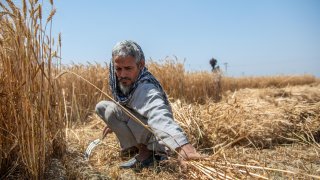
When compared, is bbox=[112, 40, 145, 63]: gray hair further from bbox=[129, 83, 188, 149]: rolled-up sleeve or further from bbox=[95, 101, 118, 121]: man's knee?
bbox=[95, 101, 118, 121]: man's knee

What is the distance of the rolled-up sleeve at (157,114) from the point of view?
195 centimetres

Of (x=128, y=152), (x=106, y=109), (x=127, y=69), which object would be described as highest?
(x=127, y=69)

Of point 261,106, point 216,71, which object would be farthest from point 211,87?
point 261,106

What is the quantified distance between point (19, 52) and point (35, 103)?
322 millimetres

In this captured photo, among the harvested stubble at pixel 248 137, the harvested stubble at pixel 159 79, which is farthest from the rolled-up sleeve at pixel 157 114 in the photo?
the harvested stubble at pixel 159 79

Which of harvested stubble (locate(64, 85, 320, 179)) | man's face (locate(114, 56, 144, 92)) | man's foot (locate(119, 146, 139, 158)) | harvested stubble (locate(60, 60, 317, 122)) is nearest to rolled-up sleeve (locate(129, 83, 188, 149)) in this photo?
man's face (locate(114, 56, 144, 92))

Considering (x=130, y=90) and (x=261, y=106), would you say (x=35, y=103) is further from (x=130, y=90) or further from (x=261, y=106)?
(x=261, y=106)

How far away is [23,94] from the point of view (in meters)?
1.86

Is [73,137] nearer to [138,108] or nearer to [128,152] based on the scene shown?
[128,152]

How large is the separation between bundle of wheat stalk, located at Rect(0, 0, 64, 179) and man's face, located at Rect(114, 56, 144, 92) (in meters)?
0.53

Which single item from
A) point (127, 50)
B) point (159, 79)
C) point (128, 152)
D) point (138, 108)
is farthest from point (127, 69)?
point (159, 79)

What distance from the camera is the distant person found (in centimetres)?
206

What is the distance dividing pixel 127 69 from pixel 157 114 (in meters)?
0.50

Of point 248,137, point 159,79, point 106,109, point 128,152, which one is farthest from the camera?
point 159,79
